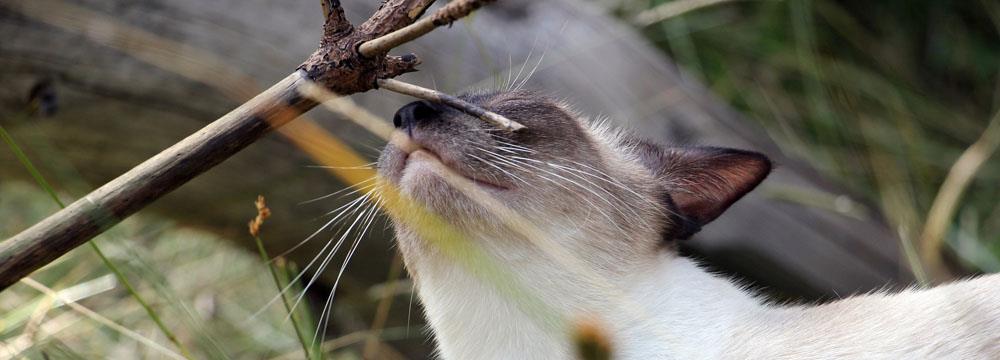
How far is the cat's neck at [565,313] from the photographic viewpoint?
200 centimetres

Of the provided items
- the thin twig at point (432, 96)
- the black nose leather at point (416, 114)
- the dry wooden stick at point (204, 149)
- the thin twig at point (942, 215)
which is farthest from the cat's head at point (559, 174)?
the thin twig at point (942, 215)

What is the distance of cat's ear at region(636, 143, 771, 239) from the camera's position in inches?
88.0

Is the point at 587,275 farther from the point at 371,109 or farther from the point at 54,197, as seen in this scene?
the point at 371,109

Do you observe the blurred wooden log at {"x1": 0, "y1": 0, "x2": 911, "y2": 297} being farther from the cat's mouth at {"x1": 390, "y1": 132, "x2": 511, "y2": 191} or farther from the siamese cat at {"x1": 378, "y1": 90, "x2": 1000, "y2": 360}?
the cat's mouth at {"x1": 390, "y1": 132, "x2": 511, "y2": 191}

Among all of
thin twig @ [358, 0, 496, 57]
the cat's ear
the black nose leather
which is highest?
thin twig @ [358, 0, 496, 57]

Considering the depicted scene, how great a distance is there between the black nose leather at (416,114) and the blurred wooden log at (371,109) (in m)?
1.15

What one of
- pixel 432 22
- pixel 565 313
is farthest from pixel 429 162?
pixel 432 22

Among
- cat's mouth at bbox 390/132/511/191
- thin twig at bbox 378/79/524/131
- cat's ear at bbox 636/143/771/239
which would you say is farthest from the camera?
cat's ear at bbox 636/143/771/239

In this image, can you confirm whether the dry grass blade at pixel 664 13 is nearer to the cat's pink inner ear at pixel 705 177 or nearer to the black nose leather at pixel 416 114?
the cat's pink inner ear at pixel 705 177

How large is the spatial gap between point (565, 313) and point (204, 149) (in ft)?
2.74

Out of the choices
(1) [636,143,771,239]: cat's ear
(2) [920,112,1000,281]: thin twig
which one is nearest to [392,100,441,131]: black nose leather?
(1) [636,143,771,239]: cat's ear

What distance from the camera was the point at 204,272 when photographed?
13.8ft

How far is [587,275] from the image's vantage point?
76.5 inches

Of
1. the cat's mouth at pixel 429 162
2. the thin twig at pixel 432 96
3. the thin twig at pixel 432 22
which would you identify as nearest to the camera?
the thin twig at pixel 432 22
